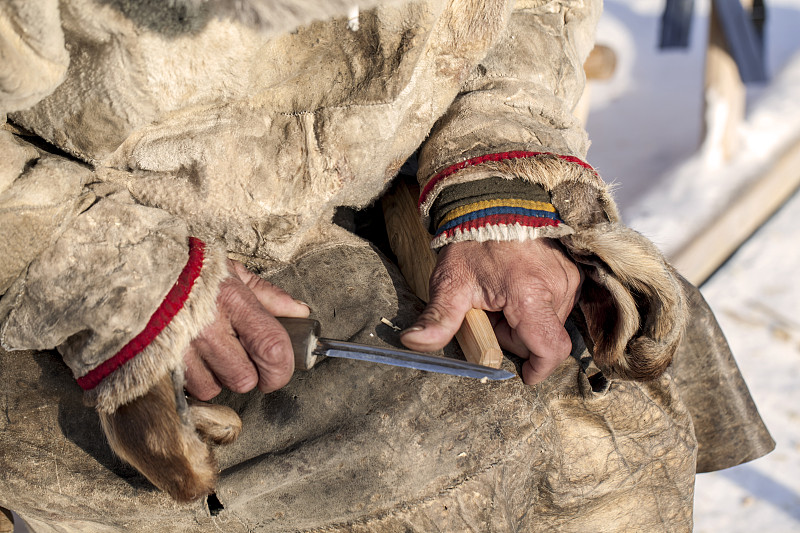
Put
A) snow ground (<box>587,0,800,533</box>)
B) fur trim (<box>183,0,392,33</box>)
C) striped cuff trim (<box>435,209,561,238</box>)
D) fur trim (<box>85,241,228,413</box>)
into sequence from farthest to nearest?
snow ground (<box>587,0,800,533</box>) < striped cuff trim (<box>435,209,561,238</box>) < fur trim (<box>85,241,228,413</box>) < fur trim (<box>183,0,392,33</box>)

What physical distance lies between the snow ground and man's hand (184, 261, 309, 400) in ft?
1.93

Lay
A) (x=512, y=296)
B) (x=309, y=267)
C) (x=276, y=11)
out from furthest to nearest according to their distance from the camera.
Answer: (x=309, y=267)
(x=512, y=296)
(x=276, y=11)

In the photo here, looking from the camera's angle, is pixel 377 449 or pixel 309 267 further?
pixel 309 267

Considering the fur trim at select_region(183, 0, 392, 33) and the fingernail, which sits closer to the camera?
the fur trim at select_region(183, 0, 392, 33)

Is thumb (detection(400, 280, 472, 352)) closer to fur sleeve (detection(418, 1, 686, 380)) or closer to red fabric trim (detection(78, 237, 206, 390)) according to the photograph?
fur sleeve (detection(418, 1, 686, 380))

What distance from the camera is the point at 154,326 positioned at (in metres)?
0.77

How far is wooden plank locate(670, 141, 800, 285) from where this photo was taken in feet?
8.13

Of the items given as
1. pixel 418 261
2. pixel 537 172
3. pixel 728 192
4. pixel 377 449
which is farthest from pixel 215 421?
pixel 728 192

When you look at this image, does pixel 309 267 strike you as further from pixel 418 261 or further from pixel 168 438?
pixel 168 438

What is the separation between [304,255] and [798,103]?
284 cm

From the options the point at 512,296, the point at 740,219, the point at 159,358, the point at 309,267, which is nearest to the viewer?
the point at 159,358

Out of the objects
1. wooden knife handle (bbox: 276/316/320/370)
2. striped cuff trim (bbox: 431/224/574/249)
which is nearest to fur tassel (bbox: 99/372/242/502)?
wooden knife handle (bbox: 276/316/320/370)

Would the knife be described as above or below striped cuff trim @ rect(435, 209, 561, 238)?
below

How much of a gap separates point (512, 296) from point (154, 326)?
420 mm
